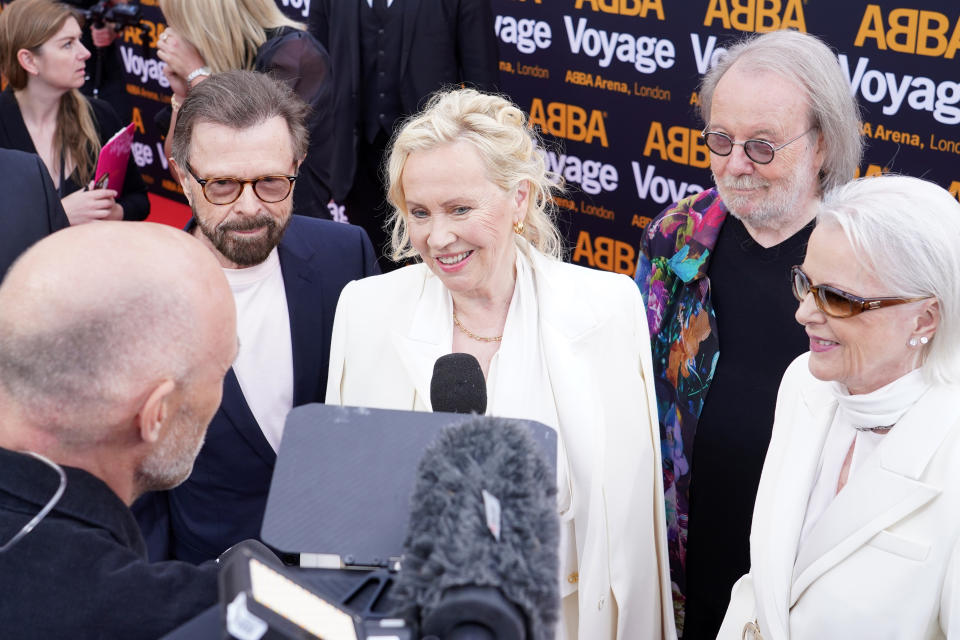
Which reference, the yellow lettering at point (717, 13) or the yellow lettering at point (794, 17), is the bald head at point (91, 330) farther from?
the yellow lettering at point (717, 13)

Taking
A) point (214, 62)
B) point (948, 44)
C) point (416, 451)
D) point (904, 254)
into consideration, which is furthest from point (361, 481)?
point (948, 44)

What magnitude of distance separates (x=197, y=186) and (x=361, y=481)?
1731mm

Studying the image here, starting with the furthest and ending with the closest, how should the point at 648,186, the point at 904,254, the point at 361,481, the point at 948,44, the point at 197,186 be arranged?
the point at 648,186, the point at 948,44, the point at 197,186, the point at 904,254, the point at 361,481

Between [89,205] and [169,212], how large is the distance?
12.8 ft

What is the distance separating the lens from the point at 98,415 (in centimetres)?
157

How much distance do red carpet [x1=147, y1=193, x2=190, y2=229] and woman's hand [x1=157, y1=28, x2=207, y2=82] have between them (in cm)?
354

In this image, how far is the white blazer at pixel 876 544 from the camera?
2109 mm

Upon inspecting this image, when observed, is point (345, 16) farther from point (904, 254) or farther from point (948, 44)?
point (904, 254)

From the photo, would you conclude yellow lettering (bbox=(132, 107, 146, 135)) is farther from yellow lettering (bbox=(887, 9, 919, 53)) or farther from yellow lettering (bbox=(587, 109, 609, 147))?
yellow lettering (bbox=(887, 9, 919, 53))

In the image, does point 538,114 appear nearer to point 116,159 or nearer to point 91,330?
point 116,159

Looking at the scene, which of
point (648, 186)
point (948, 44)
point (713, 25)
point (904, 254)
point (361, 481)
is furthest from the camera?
point (648, 186)

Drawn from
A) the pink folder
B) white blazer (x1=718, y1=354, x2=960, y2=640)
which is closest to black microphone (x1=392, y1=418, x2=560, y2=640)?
white blazer (x1=718, y1=354, x2=960, y2=640)

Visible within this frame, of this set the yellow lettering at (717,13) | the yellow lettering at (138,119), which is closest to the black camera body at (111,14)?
the yellow lettering at (138,119)

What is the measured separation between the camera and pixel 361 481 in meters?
1.45
